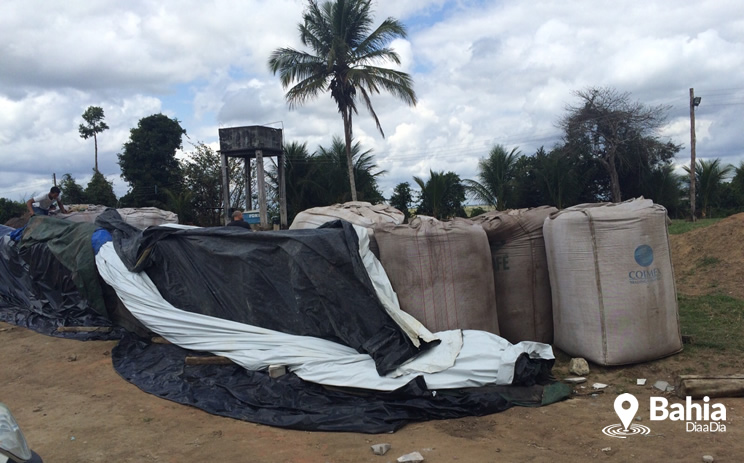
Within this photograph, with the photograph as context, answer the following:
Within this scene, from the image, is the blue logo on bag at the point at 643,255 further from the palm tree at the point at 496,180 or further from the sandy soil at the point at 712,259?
the palm tree at the point at 496,180

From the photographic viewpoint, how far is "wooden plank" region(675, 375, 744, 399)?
3.82 m

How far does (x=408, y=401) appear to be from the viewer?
3.91 m

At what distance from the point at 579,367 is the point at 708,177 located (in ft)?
57.4

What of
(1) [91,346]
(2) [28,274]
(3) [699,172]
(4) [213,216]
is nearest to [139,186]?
(4) [213,216]

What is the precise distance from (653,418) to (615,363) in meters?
0.87

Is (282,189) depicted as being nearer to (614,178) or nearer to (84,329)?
(84,329)

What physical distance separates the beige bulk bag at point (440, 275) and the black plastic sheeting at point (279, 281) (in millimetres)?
357

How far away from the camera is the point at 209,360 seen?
487 centimetres

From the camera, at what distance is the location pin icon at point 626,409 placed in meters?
3.64

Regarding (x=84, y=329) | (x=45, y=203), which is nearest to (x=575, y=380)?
(x=84, y=329)

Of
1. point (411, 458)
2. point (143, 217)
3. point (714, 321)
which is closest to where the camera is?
point (411, 458)

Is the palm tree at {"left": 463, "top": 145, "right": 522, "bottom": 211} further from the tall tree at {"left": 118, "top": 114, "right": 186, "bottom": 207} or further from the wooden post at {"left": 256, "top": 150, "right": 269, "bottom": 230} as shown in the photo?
the tall tree at {"left": 118, "top": 114, "right": 186, "bottom": 207}

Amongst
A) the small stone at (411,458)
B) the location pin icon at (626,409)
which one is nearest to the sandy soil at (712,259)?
the location pin icon at (626,409)

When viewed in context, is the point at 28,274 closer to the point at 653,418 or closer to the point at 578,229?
the point at 578,229
